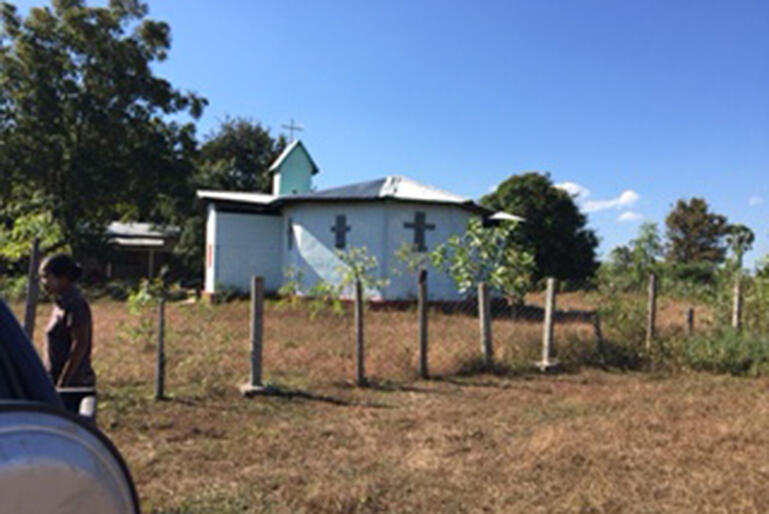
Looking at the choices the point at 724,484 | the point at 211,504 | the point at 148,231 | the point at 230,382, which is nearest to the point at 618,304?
the point at 724,484

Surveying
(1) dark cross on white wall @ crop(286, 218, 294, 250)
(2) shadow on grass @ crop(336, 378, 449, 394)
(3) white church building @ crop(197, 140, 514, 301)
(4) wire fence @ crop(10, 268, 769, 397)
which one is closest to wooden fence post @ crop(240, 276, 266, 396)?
(4) wire fence @ crop(10, 268, 769, 397)

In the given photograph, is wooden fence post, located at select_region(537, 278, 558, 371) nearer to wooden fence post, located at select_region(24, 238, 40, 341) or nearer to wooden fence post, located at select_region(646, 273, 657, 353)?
wooden fence post, located at select_region(646, 273, 657, 353)

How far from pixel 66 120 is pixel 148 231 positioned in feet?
43.1

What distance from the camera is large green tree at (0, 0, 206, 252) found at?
23938 mm

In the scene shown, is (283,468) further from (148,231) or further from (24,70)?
(148,231)

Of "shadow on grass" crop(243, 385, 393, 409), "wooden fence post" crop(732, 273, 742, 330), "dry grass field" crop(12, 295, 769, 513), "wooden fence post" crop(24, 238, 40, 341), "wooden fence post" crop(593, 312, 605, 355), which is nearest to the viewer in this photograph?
"dry grass field" crop(12, 295, 769, 513)

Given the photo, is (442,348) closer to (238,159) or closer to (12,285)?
(12,285)

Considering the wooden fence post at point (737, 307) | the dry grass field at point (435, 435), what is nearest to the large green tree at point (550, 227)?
the wooden fence post at point (737, 307)

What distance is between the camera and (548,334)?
29.4 ft

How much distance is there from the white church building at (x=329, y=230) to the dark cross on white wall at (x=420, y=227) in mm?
30

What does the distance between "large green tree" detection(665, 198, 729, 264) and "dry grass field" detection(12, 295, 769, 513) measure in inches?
1639

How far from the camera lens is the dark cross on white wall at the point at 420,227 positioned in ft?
58.9

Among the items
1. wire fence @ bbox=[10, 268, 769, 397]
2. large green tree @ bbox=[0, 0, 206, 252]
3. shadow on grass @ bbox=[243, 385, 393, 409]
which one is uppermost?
large green tree @ bbox=[0, 0, 206, 252]

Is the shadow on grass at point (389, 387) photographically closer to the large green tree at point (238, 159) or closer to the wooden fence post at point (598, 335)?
the wooden fence post at point (598, 335)
